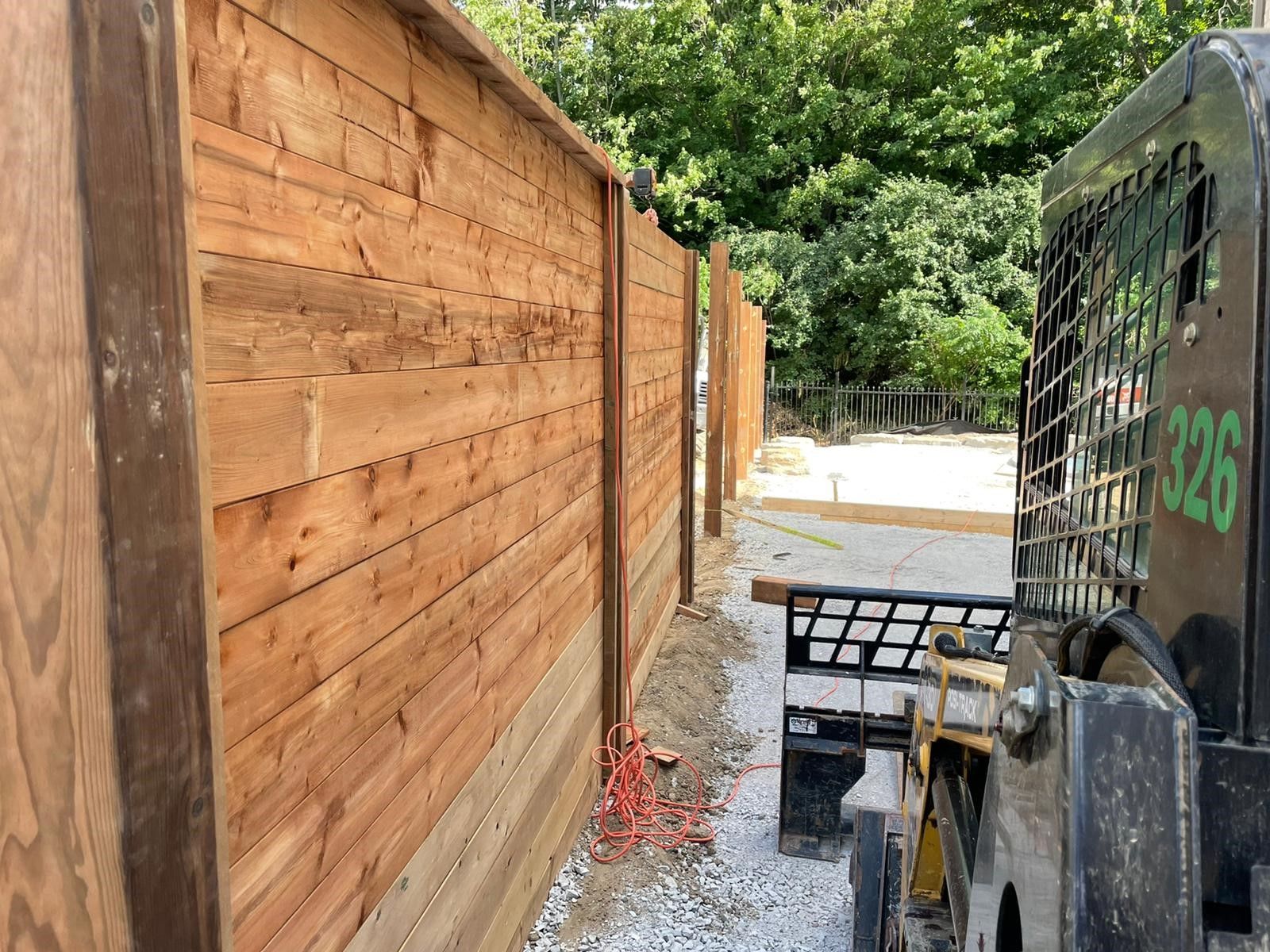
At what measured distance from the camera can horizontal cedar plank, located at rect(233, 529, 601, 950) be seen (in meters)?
1.60

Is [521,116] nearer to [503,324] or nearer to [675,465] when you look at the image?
[503,324]

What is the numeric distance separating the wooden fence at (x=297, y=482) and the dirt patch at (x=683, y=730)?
0.34 metres

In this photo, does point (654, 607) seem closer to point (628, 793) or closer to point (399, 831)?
point (628, 793)

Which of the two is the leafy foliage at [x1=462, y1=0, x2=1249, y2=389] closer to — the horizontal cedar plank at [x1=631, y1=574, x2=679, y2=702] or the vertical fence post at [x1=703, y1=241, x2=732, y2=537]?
the vertical fence post at [x1=703, y1=241, x2=732, y2=537]

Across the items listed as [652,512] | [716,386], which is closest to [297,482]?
[652,512]

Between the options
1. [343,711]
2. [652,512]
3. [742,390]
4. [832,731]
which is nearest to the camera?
[343,711]

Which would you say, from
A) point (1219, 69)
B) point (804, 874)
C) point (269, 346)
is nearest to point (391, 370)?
point (269, 346)

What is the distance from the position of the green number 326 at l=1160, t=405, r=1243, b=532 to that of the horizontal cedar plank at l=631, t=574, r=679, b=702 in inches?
158

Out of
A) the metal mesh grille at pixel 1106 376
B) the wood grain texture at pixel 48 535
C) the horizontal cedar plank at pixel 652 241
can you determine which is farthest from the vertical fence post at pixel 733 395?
the wood grain texture at pixel 48 535

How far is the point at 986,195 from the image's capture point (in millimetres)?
24500

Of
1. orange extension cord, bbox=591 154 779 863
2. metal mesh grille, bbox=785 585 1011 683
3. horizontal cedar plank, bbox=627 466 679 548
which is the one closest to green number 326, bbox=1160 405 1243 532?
metal mesh grille, bbox=785 585 1011 683

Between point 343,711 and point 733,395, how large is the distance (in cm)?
1001

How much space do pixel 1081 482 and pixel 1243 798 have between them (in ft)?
2.88

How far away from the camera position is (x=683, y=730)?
5363mm
